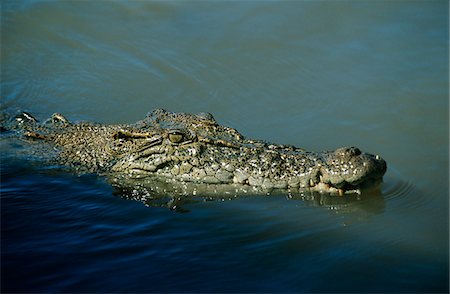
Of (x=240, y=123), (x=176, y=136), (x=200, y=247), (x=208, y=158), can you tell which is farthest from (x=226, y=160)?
(x=240, y=123)

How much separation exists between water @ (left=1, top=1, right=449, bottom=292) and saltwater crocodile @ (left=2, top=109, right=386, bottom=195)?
22 centimetres

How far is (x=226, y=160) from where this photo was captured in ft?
18.6

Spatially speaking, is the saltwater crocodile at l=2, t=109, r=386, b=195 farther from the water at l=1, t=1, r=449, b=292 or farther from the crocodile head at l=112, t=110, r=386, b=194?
the water at l=1, t=1, r=449, b=292

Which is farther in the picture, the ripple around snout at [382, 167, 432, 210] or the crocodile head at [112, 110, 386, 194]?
the ripple around snout at [382, 167, 432, 210]

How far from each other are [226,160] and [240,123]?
8.32 ft

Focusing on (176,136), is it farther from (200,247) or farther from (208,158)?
(200,247)

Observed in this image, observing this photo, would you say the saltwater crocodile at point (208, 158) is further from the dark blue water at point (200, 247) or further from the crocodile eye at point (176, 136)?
the dark blue water at point (200, 247)

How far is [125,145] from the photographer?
614 cm

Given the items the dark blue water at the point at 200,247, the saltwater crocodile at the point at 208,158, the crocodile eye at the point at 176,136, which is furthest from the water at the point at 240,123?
the crocodile eye at the point at 176,136

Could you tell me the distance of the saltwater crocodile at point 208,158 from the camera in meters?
5.36

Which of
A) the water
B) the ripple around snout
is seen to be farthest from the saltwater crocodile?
the ripple around snout

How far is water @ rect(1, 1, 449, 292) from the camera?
15.2ft
